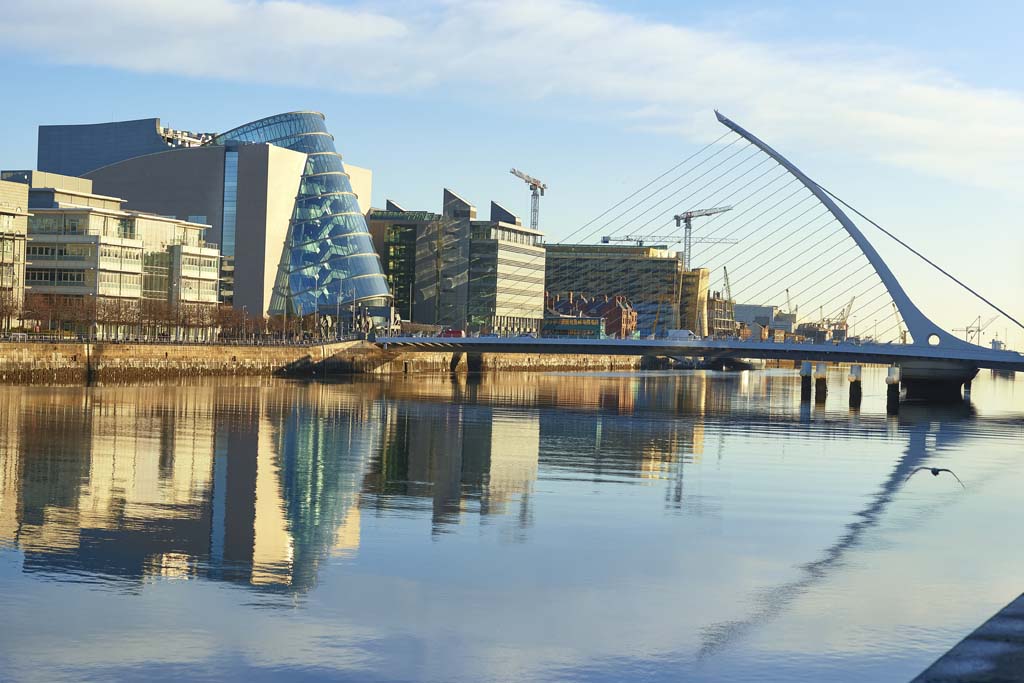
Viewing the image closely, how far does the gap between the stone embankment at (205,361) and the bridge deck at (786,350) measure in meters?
12.7

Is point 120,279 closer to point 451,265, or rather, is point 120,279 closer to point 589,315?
point 451,265

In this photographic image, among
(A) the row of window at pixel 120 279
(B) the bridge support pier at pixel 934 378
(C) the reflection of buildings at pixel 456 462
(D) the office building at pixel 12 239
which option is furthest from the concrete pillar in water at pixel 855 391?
(D) the office building at pixel 12 239

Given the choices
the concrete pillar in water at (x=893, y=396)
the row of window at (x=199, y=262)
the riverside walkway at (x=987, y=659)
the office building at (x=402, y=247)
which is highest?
the office building at (x=402, y=247)

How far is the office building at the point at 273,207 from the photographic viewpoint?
119500 mm

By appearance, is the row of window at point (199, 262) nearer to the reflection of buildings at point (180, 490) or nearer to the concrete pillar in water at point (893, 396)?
the concrete pillar in water at point (893, 396)

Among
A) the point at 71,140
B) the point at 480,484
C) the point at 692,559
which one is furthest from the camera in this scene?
the point at 71,140

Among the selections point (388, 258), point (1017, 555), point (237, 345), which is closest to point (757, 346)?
point (237, 345)

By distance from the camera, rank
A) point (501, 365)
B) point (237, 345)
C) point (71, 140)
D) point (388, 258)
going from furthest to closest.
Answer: point (388, 258) < point (71, 140) < point (501, 365) < point (237, 345)

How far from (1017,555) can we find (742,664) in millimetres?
9303

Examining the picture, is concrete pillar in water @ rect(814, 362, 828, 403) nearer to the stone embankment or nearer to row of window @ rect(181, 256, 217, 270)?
the stone embankment

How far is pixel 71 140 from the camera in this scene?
144 metres

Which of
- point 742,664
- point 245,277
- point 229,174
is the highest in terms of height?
point 229,174

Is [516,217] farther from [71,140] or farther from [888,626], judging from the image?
[888,626]

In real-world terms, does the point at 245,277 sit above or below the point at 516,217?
below
